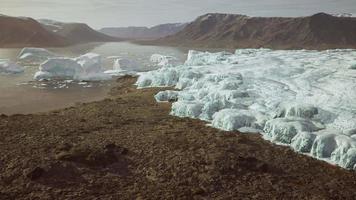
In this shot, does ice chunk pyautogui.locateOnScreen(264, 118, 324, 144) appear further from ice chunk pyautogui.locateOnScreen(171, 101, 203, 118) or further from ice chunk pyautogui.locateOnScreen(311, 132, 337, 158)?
ice chunk pyautogui.locateOnScreen(171, 101, 203, 118)

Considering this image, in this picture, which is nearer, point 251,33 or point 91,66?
point 91,66

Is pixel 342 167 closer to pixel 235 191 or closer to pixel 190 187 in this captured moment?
pixel 235 191

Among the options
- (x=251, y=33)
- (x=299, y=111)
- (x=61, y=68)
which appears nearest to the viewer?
(x=299, y=111)

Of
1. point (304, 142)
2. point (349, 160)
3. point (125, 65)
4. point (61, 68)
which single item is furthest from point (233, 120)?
point (125, 65)

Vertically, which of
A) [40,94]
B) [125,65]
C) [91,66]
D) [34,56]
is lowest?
[40,94]

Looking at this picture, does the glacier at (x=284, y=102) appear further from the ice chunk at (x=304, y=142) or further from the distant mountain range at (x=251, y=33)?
the distant mountain range at (x=251, y=33)

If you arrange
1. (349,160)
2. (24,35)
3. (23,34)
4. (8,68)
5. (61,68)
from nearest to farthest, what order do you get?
(349,160), (61,68), (8,68), (24,35), (23,34)

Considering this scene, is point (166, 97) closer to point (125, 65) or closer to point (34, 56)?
point (125, 65)
